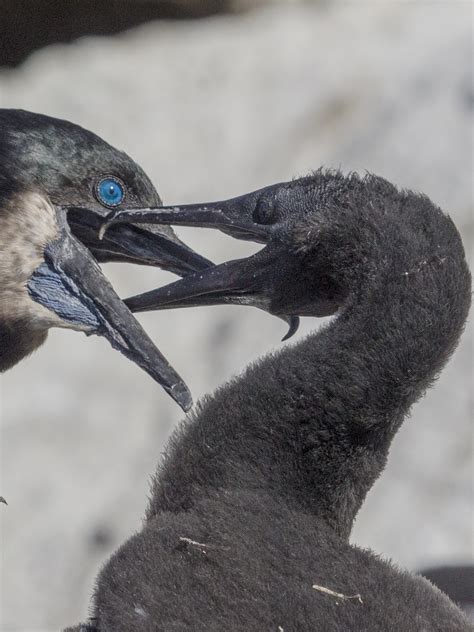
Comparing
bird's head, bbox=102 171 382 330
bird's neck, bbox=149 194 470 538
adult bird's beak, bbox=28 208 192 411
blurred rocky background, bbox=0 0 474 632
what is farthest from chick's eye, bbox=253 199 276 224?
blurred rocky background, bbox=0 0 474 632

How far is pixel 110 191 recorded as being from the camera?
2.88m

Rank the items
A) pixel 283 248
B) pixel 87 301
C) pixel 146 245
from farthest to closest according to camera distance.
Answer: pixel 146 245
pixel 87 301
pixel 283 248

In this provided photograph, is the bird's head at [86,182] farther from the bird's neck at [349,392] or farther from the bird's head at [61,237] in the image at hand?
the bird's neck at [349,392]

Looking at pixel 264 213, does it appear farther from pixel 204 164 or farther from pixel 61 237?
pixel 204 164

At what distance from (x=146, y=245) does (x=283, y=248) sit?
528mm

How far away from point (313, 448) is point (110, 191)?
3.04ft

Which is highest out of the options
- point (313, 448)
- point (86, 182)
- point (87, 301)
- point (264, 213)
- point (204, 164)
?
point (204, 164)

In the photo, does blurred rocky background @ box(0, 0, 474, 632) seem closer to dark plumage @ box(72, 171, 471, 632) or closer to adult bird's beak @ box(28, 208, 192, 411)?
adult bird's beak @ box(28, 208, 192, 411)

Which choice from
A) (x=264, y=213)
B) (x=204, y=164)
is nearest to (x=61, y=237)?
(x=264, y=213)

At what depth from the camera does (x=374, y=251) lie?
234 cm

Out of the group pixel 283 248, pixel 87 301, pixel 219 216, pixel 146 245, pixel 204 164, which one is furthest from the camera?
pixel 204 164

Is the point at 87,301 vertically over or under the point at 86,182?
under

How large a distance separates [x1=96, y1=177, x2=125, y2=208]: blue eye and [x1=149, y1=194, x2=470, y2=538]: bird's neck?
72 cm

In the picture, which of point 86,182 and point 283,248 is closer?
point 283,248
